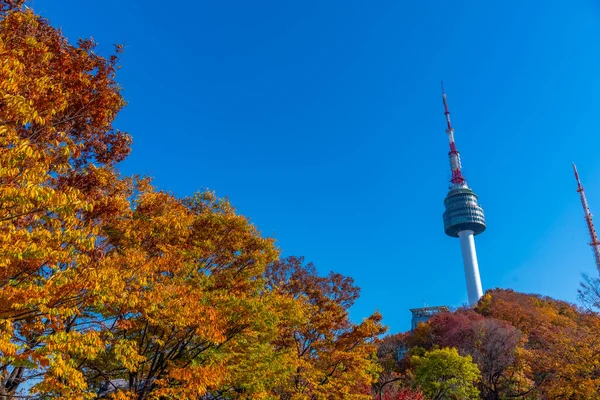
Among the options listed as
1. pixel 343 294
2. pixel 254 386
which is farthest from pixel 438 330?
pixel 254 386

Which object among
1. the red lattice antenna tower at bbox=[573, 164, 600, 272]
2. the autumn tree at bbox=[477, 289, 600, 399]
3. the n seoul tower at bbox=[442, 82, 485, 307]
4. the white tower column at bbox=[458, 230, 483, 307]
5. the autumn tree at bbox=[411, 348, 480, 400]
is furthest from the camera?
the n seoul tower at bbox=[442, 82, 485, 307]

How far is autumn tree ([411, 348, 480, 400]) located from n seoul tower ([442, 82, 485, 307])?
98129 millimetres

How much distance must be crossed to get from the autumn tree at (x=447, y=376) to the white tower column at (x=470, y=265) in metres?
90.4

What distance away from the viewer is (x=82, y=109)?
886 centimetres

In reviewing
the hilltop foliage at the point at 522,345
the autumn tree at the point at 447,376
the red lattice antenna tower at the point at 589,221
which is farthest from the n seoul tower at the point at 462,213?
the autumn tree at the point at 447,376

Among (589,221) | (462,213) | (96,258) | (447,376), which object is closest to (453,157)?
(462,213)

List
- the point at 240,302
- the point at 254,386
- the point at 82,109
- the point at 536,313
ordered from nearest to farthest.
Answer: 1. the point at 82,109
2. the point at 240,302
3. the point at 254,386
4. the point at 536,313

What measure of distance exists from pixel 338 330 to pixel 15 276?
14784mm

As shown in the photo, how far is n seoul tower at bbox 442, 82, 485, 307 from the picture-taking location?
400ft

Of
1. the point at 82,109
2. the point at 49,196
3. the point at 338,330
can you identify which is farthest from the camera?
the point at 338,330

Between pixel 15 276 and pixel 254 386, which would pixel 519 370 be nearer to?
pixel 254 386

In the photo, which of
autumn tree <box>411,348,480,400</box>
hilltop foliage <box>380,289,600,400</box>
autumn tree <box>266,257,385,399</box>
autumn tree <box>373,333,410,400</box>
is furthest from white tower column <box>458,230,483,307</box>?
autumn tree <box>266,257,385,399</box>

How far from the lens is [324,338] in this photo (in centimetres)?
1942

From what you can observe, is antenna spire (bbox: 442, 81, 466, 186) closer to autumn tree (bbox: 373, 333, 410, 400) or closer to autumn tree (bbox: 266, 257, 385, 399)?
autumn tree (bbox: 373, 333, 410, 400)
